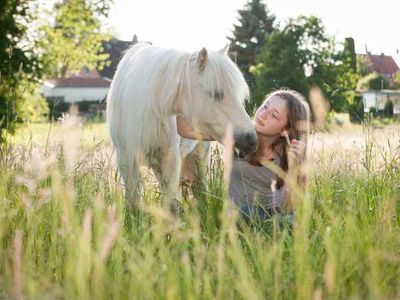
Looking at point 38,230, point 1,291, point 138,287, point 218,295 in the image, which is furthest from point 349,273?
point 38,230

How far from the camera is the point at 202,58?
4.32m

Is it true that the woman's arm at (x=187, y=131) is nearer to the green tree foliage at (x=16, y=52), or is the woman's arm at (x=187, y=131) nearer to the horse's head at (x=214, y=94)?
the horse's head at (x=214, y=94)

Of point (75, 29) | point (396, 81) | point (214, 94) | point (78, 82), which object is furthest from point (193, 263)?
point (78, 82)

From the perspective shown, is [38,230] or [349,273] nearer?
[349,273]

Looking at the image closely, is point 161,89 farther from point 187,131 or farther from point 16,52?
point 16,52

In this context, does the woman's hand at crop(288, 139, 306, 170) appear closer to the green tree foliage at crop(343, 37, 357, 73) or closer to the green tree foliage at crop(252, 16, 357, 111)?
the green tree foliage at crop(343, 37, 357, 73)

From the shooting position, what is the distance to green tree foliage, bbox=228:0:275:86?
50.1 m

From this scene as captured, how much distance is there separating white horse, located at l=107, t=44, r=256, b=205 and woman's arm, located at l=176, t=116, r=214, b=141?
0.16 feet

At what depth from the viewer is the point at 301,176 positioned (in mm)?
3834

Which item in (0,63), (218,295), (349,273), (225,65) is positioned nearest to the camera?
(218,295)

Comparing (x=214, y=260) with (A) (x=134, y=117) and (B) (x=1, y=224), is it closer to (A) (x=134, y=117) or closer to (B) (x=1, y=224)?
(B) (x=1, y=224)

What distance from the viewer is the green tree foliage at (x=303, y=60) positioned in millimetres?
28266

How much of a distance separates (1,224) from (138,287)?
0.84 meters

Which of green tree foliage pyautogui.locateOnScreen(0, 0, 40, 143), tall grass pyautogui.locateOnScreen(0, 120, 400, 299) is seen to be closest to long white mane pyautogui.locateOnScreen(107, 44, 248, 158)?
tall grass pyautogui.locateOnScreen(0, 120, 400, 299)
